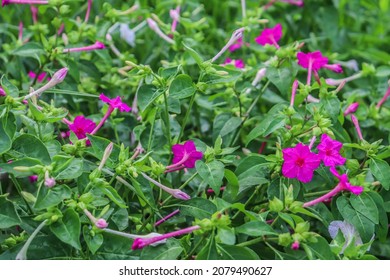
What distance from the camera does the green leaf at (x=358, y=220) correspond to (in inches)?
57.6

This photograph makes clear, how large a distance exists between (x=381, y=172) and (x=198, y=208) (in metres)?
0.44

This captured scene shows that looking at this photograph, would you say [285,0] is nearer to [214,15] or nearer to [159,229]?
[214,15]

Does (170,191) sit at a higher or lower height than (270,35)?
lower

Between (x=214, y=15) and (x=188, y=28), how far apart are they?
73 centimetres

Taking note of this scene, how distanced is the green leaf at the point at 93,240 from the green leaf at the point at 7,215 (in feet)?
0.49

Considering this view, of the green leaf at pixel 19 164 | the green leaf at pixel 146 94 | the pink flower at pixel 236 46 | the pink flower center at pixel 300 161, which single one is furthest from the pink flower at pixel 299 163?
the pink flower at pixel 236 46

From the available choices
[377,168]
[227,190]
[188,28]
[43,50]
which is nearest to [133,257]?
[227,190]

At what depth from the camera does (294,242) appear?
1295 millimetres

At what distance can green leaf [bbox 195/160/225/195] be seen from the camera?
4.65ft

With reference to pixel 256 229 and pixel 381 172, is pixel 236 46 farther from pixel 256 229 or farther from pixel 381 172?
pixel 256 229

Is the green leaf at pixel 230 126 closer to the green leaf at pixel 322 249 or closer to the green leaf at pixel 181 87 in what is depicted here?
the green leaf at pixel 181 87

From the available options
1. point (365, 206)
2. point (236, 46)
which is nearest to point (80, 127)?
point (365, 206)

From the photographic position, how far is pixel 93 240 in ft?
4.35

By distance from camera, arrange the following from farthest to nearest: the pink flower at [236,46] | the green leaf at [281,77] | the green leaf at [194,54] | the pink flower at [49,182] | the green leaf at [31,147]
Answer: the pink flower at [236,46], the green leaf at [281,77], the green leaf at [194,54], the green leaf at [31,147], the pink flower at [49,182]
